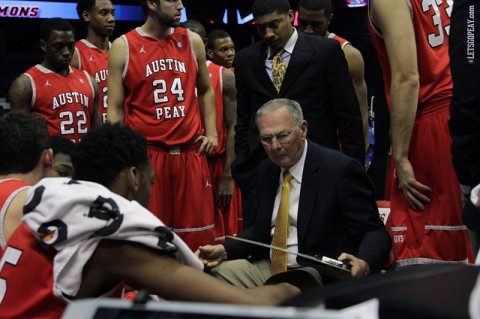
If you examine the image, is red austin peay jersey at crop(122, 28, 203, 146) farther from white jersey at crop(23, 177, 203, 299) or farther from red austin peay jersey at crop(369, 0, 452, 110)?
white jersey at crop(23, 177, 203, 299)

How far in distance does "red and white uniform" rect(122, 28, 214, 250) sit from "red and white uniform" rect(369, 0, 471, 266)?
2.16 metres

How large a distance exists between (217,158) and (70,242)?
15.4 ft

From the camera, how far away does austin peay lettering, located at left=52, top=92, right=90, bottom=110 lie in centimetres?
586

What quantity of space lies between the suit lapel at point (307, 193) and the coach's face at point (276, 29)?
117 cm

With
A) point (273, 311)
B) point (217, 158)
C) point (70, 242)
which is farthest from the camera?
point (217, 158)

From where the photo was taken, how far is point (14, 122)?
3.17m

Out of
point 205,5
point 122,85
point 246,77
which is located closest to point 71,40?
point 122,85

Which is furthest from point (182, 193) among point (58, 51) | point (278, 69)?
point (58, 51)

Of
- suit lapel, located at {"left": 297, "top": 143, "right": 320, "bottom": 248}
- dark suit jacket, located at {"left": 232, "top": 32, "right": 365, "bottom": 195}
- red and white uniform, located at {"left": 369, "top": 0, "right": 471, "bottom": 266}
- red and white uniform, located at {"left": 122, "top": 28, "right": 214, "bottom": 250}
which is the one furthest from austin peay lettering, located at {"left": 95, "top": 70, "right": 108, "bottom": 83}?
red and white uniform, located at {"left": 369, "top": 0, "right": 471, "bottom": 266}

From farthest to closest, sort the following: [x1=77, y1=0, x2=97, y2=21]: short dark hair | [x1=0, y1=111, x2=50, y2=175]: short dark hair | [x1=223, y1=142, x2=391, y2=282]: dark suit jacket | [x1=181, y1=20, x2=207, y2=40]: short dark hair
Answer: [x1=181, y1=20, x2=207, y2=40]: short dark hair
[x1=77, y1=0, x2=97, y2=21]: short dark hair
[x1=223, y1=142, x2=391, y2=282]: dark suit jacket
[x1=0, y1=111, x2=50, y2=175]: short dark hair

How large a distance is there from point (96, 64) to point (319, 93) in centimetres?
261

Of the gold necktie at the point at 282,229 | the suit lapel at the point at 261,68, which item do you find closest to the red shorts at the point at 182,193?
the suit lapel at the point at 261,68

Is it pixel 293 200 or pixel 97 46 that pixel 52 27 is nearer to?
pixel 97 46

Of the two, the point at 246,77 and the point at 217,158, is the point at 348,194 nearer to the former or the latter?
the point at 246,77
